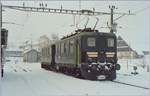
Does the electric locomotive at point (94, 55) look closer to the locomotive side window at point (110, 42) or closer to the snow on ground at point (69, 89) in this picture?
the locomotive side window at point (110, 42)

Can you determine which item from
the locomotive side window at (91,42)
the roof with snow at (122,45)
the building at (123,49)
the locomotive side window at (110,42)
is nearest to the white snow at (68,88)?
the locomotive side window at (91,42)

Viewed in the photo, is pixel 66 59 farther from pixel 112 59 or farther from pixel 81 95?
pixel 81 95

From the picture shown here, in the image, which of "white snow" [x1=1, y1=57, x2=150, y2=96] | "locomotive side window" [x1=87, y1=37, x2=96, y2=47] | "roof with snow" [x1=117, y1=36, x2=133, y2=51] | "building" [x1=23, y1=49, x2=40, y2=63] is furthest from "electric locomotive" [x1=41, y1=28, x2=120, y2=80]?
"building" [x1=23, y1=49, x2=40, y2=63]

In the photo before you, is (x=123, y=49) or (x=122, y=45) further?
(x=122, y=45)

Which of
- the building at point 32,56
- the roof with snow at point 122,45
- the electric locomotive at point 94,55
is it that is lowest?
the building at point 32,56

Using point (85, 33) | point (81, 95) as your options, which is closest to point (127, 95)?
point (81, 95)

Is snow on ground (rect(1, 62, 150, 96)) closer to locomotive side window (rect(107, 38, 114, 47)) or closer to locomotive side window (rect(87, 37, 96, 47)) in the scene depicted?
locomotive side window (rect(87, 37, 96, 47))

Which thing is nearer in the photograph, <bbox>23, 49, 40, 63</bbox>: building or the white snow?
the white snow

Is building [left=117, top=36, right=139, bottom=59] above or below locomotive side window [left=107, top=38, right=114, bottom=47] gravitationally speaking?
below

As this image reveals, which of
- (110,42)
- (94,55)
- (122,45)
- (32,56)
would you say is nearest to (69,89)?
(94,55)

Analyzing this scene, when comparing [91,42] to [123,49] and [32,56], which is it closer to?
[123,49]

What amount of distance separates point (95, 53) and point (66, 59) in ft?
13.7

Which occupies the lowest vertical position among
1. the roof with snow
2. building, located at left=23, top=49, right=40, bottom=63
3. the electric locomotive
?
building, located at left=23, top=49, right=40, bottom=63

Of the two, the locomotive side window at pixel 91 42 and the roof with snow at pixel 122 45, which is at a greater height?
the locomotive side window at pixel 91 42
